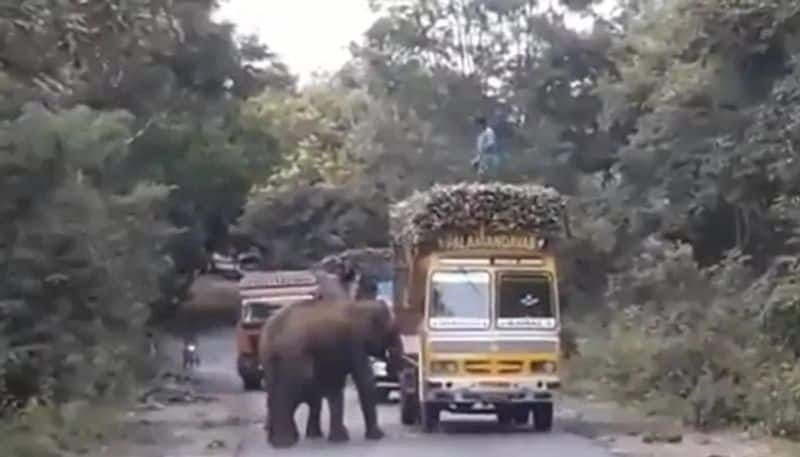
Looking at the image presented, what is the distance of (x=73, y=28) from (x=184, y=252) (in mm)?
30891

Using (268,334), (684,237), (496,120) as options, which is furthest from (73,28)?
(496,120)

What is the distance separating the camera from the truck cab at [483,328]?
2803 cm

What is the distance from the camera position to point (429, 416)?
28875 mm

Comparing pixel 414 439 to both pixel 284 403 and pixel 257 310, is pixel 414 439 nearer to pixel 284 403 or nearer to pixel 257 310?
pixel 284 403

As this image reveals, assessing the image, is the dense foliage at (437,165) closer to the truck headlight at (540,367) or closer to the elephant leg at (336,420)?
the truck headlight at (540,367)

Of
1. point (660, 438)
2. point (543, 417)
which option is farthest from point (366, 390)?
point (660, 438)

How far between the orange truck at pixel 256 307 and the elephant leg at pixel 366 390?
15.9m

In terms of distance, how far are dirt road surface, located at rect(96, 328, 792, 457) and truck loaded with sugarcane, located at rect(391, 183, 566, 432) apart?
59 centimetres

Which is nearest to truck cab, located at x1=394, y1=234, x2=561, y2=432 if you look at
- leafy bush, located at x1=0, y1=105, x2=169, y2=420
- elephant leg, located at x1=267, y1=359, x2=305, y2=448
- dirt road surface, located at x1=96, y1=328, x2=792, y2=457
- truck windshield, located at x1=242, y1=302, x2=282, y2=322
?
dirt road surface, located at x1=96, y1=328, x2=792, y2=457

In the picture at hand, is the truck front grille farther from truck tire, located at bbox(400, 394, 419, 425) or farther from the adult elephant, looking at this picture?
truck tire, located at bbox(400, 394, 419, 425)

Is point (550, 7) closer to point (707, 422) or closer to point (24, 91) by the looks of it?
point (707, 422)

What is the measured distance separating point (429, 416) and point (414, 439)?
1.30 m

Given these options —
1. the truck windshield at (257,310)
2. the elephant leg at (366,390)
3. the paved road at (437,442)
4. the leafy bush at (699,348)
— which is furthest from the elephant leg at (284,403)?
the truck windshield at (257,310)

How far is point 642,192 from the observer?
41.8m
